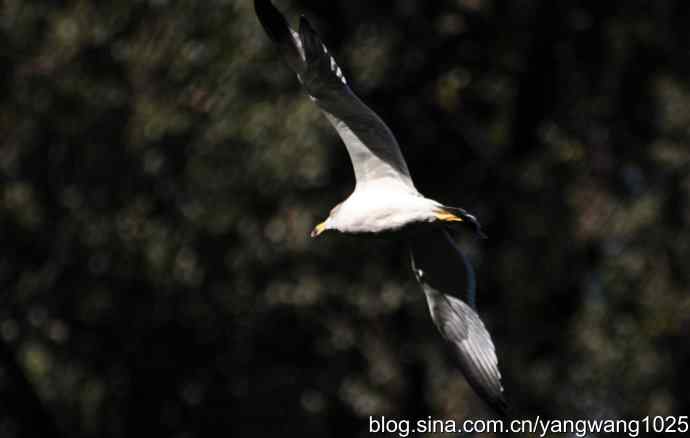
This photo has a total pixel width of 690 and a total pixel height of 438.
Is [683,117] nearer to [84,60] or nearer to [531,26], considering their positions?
[531,26]

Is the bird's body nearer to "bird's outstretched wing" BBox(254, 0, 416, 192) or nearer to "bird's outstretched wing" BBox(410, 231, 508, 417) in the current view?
"bird's outstretched wing" BBox(254, 0, 416, 192)

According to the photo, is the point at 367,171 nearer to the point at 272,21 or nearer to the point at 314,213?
the point at 272,21

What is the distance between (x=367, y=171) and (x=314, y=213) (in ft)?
17.5

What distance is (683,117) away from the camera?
1396 cm

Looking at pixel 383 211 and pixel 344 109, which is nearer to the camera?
pixel 383 211

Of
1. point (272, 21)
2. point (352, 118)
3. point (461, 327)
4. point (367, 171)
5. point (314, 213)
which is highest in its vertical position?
point (272, 21)

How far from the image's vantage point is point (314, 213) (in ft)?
41.3

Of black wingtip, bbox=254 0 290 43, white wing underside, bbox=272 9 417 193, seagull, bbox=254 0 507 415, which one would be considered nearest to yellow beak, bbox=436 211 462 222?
seagull, bbox=254 0 507 415

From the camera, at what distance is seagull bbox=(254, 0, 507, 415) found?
686 centimetres

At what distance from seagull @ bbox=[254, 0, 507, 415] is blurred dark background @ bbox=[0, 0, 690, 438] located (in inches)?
173

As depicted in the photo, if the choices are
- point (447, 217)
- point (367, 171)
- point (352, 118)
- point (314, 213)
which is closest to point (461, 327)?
point (367, 171)

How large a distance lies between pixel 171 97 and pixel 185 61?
1.02 feet

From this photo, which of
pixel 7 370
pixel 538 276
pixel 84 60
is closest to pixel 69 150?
pixel 84 60

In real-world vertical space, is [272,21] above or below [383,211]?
above
